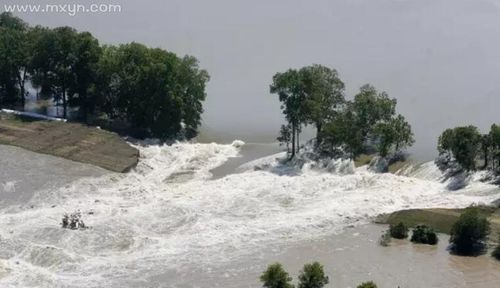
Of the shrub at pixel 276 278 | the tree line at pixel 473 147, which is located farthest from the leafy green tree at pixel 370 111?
the shrub at pixel 276 278

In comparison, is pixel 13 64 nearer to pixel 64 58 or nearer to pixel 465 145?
pixel 64 58

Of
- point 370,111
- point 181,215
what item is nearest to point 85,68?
point 181,215

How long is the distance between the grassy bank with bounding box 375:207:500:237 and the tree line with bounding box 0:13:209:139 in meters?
27.8

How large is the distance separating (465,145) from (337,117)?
12.8 m

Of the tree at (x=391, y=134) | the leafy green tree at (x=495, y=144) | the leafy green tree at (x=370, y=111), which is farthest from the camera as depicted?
the leafy green tree at (x=370, y=111)

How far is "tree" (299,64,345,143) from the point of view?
204ft

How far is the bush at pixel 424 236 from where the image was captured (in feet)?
150

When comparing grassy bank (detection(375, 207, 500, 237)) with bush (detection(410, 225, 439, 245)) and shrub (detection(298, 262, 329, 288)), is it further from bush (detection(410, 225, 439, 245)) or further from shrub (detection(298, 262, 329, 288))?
shrub (detection(298, 262, 329, 288))

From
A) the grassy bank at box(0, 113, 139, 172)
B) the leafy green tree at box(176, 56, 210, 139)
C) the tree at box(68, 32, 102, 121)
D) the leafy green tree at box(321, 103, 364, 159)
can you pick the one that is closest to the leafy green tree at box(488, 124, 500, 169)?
the leafy green tree at box(321, 103, 364, 159)

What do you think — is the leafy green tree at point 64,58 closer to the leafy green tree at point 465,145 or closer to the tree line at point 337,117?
the tree line at point 337,117

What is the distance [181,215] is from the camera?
165 feet

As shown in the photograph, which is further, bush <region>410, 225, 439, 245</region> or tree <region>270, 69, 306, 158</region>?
tree <region>270, 69, 306, 158</region>

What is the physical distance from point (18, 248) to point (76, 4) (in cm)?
9087

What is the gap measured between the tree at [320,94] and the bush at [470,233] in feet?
65.9
